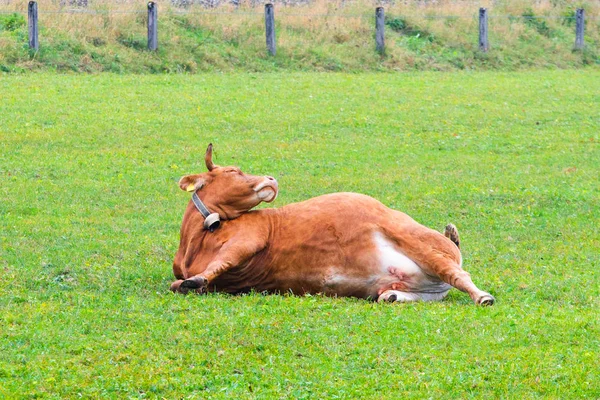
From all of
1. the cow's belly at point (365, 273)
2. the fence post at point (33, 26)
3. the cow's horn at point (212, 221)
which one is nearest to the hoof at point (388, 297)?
the cow's belly at point (365, 273)

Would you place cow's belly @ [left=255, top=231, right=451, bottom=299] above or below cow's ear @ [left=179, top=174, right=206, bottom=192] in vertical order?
below

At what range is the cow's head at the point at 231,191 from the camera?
9.16 m

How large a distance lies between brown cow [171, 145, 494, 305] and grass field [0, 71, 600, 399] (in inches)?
9.9

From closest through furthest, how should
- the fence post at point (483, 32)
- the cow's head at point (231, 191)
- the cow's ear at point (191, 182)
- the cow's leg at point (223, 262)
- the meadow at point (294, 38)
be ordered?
the cow's leg at point (223, 262) → the cow's head at point (231, 191) → the cow's ear at point (191, 182) → the meadow at point (294, 38) → the fence post at point (483, 32)

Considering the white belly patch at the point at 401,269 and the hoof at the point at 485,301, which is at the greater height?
the white belly patch at the point at 401,269

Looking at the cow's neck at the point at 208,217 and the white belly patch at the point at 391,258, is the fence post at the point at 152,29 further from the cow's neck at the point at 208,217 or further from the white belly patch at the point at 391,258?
the white belly patch at the point at 391,258

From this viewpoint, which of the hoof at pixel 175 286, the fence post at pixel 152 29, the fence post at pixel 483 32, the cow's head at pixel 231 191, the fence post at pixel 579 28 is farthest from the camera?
the fence post at pixel 579 28

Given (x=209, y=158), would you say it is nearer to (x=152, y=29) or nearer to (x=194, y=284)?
(x=194, y=284)

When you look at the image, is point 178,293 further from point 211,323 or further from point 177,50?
point 177,50

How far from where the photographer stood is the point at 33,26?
2552 cm

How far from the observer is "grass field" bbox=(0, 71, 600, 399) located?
643 centimetres

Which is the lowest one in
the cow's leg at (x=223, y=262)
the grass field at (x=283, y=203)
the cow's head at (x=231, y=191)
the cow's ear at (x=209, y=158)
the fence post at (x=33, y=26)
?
the grass field at (x=283, y=203)

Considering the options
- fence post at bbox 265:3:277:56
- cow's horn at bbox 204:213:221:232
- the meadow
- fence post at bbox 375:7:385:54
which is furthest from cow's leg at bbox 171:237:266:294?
fence post at bbox 375:7:385:54

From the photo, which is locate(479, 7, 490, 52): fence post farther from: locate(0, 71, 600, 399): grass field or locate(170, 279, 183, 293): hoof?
locate(170, 279, 183, 293): hoof
